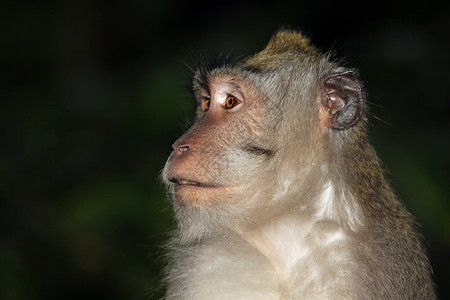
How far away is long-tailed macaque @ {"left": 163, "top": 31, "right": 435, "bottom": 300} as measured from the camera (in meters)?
2.86

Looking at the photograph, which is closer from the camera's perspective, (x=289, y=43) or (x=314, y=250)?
(x=314, y=250)

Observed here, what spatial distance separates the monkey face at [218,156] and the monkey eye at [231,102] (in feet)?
0.13

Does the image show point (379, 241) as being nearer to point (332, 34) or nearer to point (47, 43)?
point (332, 34)

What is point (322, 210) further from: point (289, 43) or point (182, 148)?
point (289, 43)

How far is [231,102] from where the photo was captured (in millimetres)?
3135

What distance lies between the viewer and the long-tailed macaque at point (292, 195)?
286 centimetres

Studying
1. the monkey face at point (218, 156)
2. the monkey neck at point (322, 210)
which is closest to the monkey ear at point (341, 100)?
the monkey neck at point (322, 210)

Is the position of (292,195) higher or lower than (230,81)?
lower

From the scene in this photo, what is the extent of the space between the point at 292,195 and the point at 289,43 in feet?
3.09

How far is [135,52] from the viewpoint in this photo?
786cm

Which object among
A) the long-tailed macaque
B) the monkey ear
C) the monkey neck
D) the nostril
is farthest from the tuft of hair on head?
the nostril

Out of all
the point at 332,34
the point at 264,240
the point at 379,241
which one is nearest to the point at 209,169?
the point at 264,240

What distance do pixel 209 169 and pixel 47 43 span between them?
18.4ft

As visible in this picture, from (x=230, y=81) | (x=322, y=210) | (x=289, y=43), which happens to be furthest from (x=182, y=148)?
(x=289, y=43)
